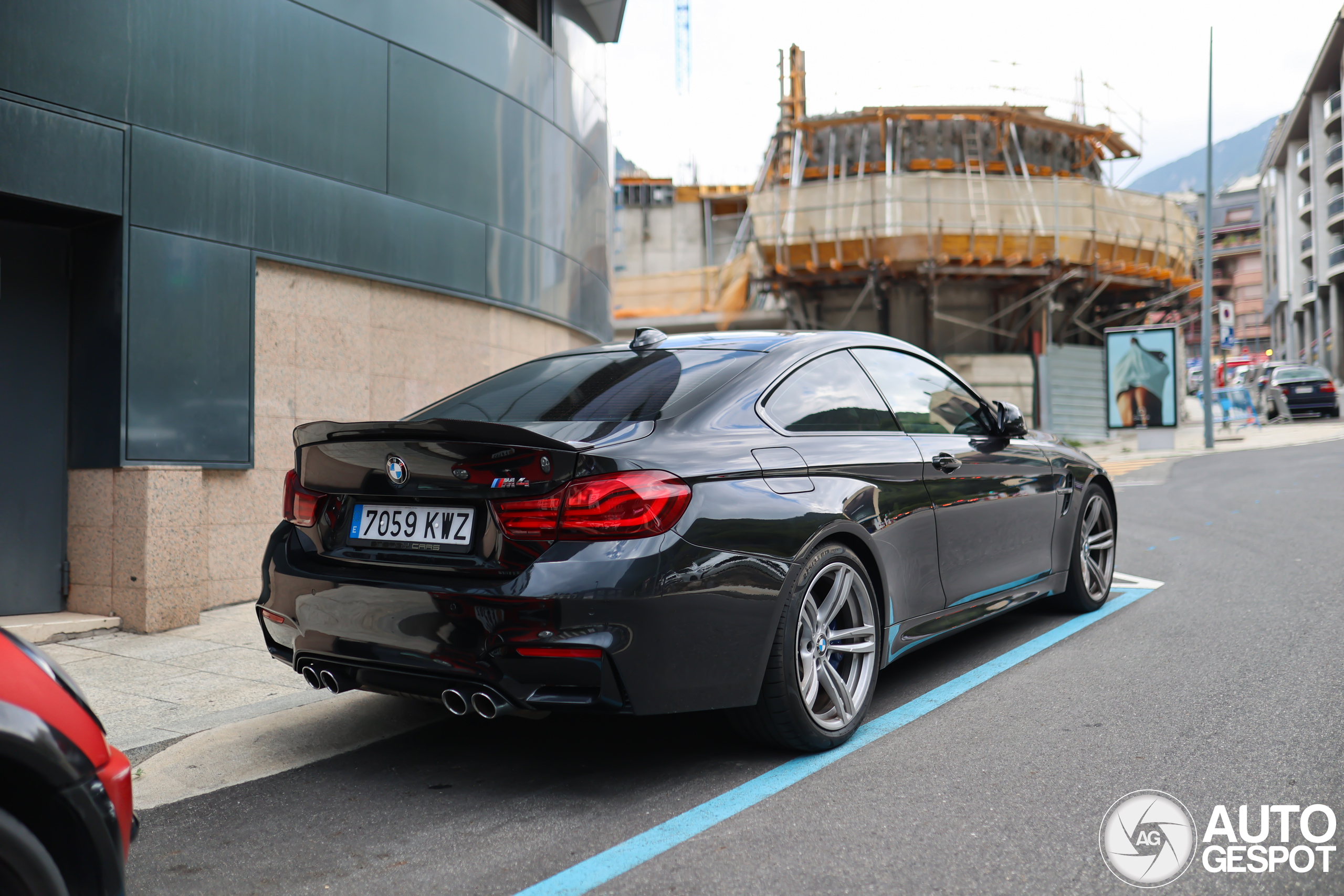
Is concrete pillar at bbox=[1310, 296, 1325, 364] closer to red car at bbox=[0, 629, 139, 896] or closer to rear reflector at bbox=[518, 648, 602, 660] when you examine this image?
rear reflector at bbox=[518, 648, 602, 660]

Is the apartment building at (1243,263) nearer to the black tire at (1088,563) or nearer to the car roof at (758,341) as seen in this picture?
the black tire at (1088,563)

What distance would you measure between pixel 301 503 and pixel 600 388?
3.57 feet

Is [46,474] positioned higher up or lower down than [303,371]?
lower down

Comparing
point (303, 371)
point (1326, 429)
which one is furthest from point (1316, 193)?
point (303, 371)

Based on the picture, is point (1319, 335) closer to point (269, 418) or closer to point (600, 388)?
point (269, 418)

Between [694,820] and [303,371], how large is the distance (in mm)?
5400

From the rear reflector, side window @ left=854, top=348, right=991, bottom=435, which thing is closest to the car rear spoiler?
the rear reflector

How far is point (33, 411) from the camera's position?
5918 mm

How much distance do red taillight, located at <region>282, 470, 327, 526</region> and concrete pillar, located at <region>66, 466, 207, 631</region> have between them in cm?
274

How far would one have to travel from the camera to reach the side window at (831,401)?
3.67 meters

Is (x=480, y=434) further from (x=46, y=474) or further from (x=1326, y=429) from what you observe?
Result: (x=1326, y=429)

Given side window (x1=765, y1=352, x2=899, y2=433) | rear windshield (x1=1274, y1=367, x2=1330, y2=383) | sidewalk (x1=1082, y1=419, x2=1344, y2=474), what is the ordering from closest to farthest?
1. side window (x1=765, y1=352, x2=899, y2=433)
2. sidewalk (x1=1082, y1=419, x2=1344, y2=474)
3. rear windshield (x1=1274, y1=367, x2=1330, y2=383)

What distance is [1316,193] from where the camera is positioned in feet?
218

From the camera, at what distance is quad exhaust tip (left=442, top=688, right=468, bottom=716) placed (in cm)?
297
